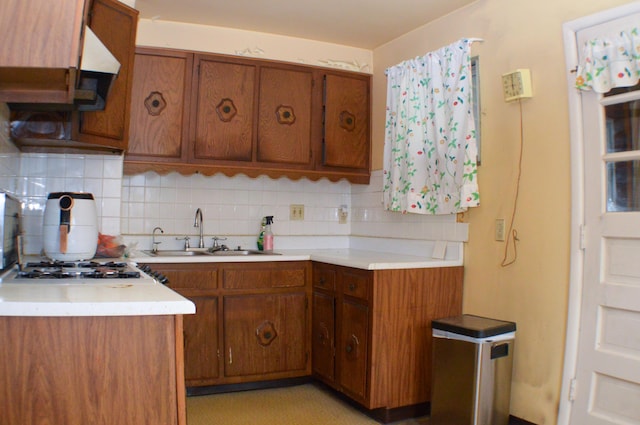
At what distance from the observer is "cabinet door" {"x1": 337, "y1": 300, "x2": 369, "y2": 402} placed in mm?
2984

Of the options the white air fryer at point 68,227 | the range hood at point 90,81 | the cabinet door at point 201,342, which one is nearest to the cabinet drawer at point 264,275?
the cabinet door at point 201,342

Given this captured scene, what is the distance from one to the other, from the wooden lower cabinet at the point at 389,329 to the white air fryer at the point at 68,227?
4.81ft

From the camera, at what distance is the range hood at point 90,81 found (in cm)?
195

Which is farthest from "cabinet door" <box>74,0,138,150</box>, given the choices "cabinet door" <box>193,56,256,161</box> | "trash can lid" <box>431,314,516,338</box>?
"trash can lid" <box>431,314,516,338</box>

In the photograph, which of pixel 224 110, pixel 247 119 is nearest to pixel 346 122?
pixel 247 119

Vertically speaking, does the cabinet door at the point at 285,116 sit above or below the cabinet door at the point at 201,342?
above

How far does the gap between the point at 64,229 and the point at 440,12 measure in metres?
2.54

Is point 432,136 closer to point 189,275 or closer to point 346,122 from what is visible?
point 346,122

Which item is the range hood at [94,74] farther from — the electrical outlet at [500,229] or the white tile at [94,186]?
the electrical outlet at [500,229]

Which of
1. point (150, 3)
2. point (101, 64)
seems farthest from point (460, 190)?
point (150, 3)

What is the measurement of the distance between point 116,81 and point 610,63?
8.01 ft

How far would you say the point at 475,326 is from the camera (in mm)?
2641

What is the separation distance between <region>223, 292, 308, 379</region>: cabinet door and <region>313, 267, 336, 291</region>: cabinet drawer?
15 cm

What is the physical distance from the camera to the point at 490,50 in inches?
118
